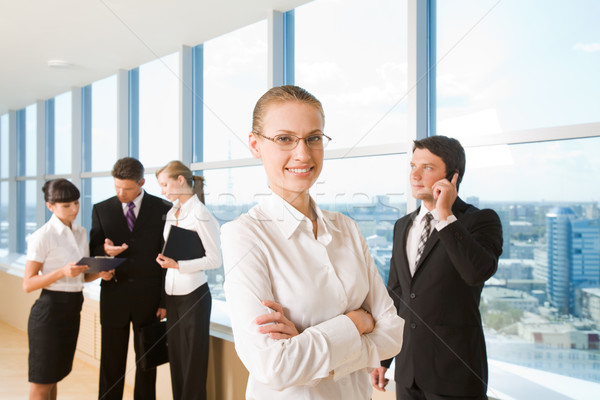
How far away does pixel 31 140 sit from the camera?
22.2 feet

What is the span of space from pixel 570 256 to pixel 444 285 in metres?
0.73

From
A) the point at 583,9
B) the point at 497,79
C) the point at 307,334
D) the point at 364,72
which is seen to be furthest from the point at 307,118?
the point at 364,72

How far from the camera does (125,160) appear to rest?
9.11 feet

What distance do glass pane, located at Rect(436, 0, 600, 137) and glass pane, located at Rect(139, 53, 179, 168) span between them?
103 inches

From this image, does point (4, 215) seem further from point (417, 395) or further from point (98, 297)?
point (417, 395)

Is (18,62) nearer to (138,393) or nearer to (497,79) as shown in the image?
(138,393)

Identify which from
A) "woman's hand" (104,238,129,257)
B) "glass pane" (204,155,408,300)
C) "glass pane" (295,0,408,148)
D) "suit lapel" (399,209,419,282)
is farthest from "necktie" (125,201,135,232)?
"suit lapel" (399,209,419,282)

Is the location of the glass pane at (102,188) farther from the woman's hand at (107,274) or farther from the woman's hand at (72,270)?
the woman's hand at (72,270)

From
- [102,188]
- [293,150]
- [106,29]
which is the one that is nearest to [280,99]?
[293,150]

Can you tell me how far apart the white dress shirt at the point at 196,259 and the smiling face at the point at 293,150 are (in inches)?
70.4

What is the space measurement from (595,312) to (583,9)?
1.31 metres

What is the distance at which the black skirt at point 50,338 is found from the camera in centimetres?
252

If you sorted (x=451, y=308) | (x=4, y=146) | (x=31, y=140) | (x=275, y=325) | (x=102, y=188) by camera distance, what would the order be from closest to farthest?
1. (x=275, y=325)
2. (x=451, y=308)
3. (x=102, y=188)
4. (x=31, y=140)
5. (x=4, y=146)

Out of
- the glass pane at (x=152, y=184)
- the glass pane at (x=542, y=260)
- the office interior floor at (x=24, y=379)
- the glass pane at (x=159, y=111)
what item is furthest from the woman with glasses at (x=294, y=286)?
the glass pane at (x=152, y=184)
